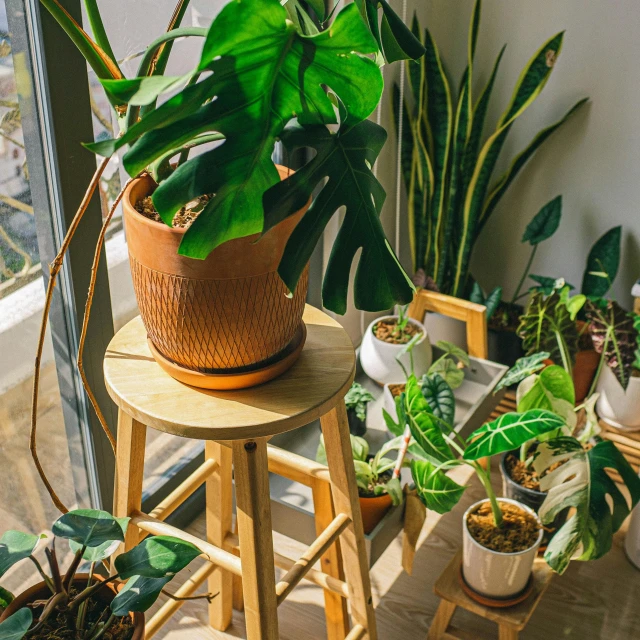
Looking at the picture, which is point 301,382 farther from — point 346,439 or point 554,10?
point 554,10

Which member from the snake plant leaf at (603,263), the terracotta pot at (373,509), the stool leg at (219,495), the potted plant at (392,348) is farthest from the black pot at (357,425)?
the snake plant leaf at (603,263)

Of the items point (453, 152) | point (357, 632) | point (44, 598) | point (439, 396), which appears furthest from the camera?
point (453, 152)

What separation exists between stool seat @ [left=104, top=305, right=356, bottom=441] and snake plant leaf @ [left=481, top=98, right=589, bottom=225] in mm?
1295

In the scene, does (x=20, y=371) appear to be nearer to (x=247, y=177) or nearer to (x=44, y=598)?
(x=44, y=598)

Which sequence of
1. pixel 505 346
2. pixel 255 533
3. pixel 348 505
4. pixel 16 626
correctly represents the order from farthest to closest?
pixel 505 346
pixel 348 505
pixel 255 533
pixel 16 626

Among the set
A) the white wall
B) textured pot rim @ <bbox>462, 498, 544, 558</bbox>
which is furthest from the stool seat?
the white wall

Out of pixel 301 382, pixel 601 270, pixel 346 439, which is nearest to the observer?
pixel 301 382

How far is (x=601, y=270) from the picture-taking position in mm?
2160

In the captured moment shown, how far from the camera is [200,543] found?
1092 mm

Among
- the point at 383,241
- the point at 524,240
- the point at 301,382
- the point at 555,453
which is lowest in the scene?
the point at 555,453

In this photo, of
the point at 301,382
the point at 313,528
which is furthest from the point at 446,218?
the point at 301,382

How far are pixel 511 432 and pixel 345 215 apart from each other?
76 centimetres

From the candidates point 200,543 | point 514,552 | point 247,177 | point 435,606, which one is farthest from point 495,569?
point 247,177

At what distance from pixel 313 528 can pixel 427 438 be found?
1.01ft
